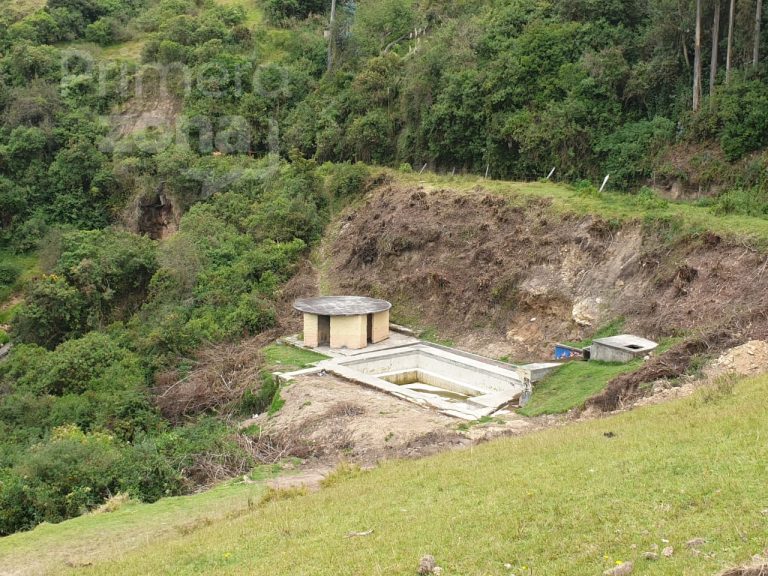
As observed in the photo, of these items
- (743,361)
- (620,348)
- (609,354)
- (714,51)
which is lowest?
(609,354)

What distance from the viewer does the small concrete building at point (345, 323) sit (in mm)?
22484

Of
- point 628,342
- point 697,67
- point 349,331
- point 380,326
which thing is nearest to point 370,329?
point 380,326

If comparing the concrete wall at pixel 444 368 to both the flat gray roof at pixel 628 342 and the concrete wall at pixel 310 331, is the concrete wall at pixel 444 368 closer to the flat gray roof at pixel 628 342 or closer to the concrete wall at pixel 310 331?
the concrete wall at pixel 310 331

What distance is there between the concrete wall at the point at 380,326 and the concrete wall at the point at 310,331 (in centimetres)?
157

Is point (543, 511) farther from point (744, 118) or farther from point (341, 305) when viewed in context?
point (744, 118)

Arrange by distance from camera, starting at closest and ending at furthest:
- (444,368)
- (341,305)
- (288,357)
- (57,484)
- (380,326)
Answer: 1. (57,484)
2. (444,368)
3. (288,357)
4. (380,326)
5. (341,305)

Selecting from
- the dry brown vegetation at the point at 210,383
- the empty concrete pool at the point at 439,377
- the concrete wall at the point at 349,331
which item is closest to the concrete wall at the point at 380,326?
the concrete wall at the point at 349,331

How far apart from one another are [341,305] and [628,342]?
8.38 metres

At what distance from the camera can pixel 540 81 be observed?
29.4 metres

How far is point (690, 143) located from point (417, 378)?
36.0ft

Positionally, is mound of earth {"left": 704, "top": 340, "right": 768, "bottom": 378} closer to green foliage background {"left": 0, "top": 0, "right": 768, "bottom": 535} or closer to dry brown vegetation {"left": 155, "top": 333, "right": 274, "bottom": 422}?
green foliage background {"left": 0, "top": 0, "right": 768, "bottom": 535}

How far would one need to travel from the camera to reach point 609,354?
58.2ft

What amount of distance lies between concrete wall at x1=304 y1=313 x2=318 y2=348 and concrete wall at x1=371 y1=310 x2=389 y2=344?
1575 mm

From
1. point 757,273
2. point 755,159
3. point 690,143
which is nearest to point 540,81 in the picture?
point 690,143
